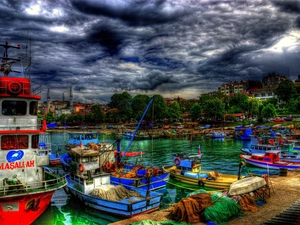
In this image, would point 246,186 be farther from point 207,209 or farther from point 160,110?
point 160,110

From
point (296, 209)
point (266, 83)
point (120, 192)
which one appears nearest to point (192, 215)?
point (296, 209)

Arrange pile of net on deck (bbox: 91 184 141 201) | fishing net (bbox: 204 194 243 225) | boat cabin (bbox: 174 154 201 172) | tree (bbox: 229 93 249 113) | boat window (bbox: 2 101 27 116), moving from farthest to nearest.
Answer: tree (bbox: 229 93 249 113), boat cabin (bbox: 174 154 201 172), pile of net on deck (bbox: 91 184 141 201), boat window (bbox: 2 101 27 116), fishing net (bbox: 204 194 243 225)

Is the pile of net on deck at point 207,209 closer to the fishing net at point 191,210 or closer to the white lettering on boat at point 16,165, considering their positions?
the fishing net at point 191,210

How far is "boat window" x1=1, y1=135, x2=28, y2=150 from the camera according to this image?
55.2 feet

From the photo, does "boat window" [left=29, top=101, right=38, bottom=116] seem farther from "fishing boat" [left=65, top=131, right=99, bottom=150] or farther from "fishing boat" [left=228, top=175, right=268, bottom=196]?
"fishing boat" [left=65, top=131, right=99, bottom=150]

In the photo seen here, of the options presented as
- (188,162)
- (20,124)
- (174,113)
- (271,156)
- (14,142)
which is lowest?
(271,156)

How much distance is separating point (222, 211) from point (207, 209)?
85 cm

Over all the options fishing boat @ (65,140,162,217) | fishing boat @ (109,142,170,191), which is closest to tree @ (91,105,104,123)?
fishing boat @ (109,142,170,191)

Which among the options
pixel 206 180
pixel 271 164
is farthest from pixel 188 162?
pixel 271 164

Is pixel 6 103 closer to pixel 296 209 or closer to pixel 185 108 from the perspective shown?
pixel 296 209

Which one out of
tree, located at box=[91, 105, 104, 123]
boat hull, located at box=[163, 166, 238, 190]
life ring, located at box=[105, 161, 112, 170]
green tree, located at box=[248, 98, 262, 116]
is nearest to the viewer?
boat hull, located at box=[163, 166, 238, 190]

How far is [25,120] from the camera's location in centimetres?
1770

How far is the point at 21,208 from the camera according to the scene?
16.0 meters

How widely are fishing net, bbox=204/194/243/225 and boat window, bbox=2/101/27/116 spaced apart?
1386cm
